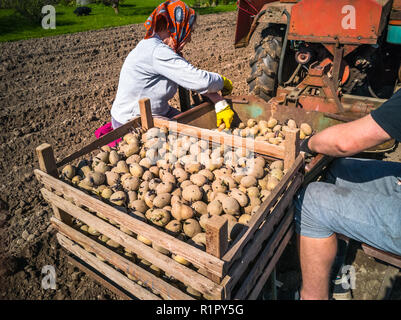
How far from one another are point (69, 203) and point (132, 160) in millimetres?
666

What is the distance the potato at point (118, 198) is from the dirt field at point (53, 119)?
0.88m

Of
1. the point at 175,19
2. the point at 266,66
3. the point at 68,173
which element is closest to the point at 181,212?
the point at 68,173

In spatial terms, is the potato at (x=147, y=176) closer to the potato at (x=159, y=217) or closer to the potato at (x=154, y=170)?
the potato at (x=154, y=170)

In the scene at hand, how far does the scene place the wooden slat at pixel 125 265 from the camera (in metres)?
1.70

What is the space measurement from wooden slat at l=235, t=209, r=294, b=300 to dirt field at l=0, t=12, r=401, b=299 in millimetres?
800

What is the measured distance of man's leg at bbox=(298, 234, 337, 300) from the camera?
209cm

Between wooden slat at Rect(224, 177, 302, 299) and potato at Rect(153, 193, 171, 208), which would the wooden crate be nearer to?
wooden slat at Rect(224, 177, 302, 299)

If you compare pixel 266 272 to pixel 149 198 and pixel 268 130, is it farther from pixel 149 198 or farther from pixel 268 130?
pixel 268 130

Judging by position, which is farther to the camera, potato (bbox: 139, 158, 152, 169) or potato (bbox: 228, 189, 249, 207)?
potato (bbox: 139, 158, 152, 169)

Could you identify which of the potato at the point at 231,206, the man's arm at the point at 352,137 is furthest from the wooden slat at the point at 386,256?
the potato at the point at 231,206

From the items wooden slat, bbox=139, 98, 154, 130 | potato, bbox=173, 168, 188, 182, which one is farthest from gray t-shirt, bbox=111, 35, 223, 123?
potato, bbox=173, 168, 188, 182

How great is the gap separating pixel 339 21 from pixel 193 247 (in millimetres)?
2892

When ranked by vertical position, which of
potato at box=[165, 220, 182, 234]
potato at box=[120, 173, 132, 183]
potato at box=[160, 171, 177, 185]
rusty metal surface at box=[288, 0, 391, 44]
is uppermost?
rusty metal surface at box=[288, 0, 391, 44]

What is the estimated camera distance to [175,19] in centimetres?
306
